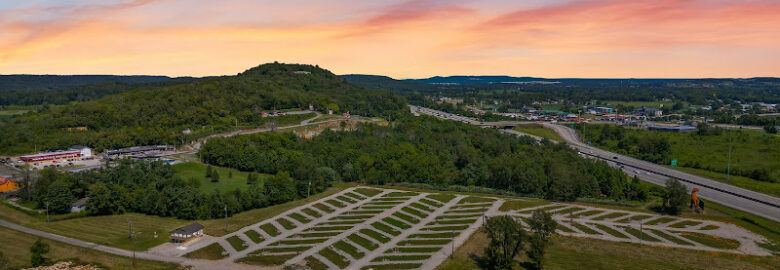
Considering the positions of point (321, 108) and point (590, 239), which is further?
point (321, 108)

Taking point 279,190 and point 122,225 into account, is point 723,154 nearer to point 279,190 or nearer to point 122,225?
Result: point 279,190

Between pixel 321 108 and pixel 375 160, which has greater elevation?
pixel 321 108

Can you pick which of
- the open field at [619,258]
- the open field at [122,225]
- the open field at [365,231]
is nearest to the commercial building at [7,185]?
the open field at [122,225]

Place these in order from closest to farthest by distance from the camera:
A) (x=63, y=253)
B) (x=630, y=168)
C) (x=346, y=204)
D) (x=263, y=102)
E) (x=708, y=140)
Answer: (x=63, y=253)
(x=346, y=204)
(x=630, y=168)
(x=708, y=140)
(x=263, y=102)

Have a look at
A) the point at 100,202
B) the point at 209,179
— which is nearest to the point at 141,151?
the point at 209,179

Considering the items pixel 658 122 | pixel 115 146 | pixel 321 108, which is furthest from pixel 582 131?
pixel 115 146

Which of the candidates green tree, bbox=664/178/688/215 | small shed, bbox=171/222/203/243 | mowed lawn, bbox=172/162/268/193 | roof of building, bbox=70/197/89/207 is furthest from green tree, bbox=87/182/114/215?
green tree, bbox=664/178/688/215

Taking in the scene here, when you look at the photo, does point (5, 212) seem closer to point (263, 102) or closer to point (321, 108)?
point (263, 102)

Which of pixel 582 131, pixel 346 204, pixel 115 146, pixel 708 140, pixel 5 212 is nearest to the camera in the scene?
pixel 5 212
